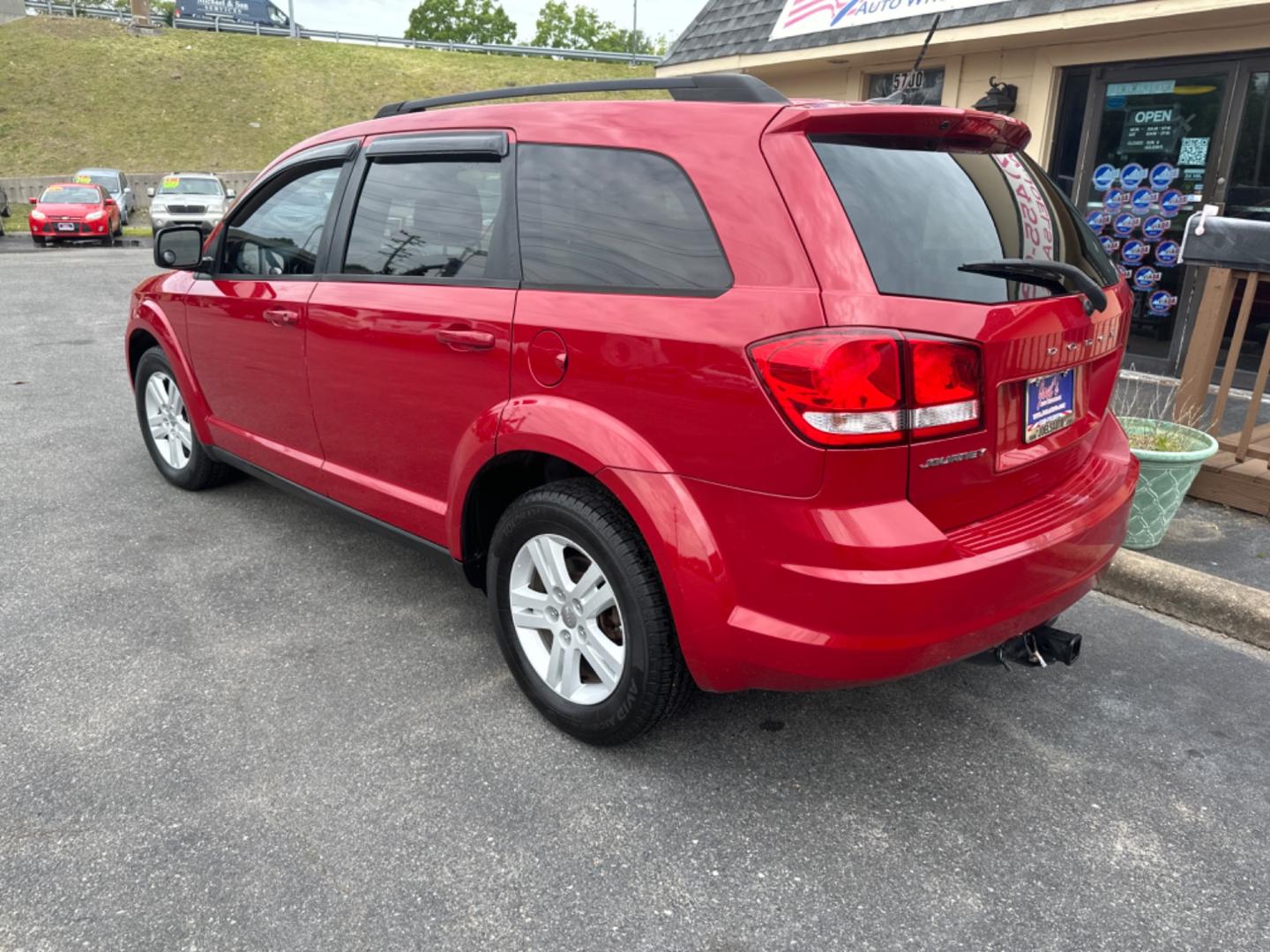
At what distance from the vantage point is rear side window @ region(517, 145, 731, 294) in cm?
237

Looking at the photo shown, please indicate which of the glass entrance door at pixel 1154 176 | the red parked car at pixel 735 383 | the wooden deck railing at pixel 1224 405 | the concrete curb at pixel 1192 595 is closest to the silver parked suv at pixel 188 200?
the glass entrance door at pixel 1154 176

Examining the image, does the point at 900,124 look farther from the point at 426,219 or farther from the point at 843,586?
the point at 426,219

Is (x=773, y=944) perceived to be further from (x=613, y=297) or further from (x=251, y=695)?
(x=251, y=695)

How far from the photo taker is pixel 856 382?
2.06m

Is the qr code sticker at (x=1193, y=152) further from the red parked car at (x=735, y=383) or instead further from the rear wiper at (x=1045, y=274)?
the rear wiper at (x=1045, y=274)

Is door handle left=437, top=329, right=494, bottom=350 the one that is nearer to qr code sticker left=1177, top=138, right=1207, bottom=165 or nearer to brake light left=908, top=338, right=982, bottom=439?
brake light left=908, top=338, right=982, bottom=439

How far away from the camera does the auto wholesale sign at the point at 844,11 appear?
26.4 feet

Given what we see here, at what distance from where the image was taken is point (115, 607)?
3.58 metres

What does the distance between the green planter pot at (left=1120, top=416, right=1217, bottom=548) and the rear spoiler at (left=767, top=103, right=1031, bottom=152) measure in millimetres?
2082

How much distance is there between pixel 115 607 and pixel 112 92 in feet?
139

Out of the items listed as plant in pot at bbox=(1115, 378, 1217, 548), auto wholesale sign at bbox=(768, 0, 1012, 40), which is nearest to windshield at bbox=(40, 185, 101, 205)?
auto wholesale sign at bbox=(768, 0, 1012, 40)

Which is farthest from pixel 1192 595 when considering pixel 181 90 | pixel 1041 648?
pixel 181 90

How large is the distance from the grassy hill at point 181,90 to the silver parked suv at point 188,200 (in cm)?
1329

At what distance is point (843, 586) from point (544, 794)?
3.43 ft
